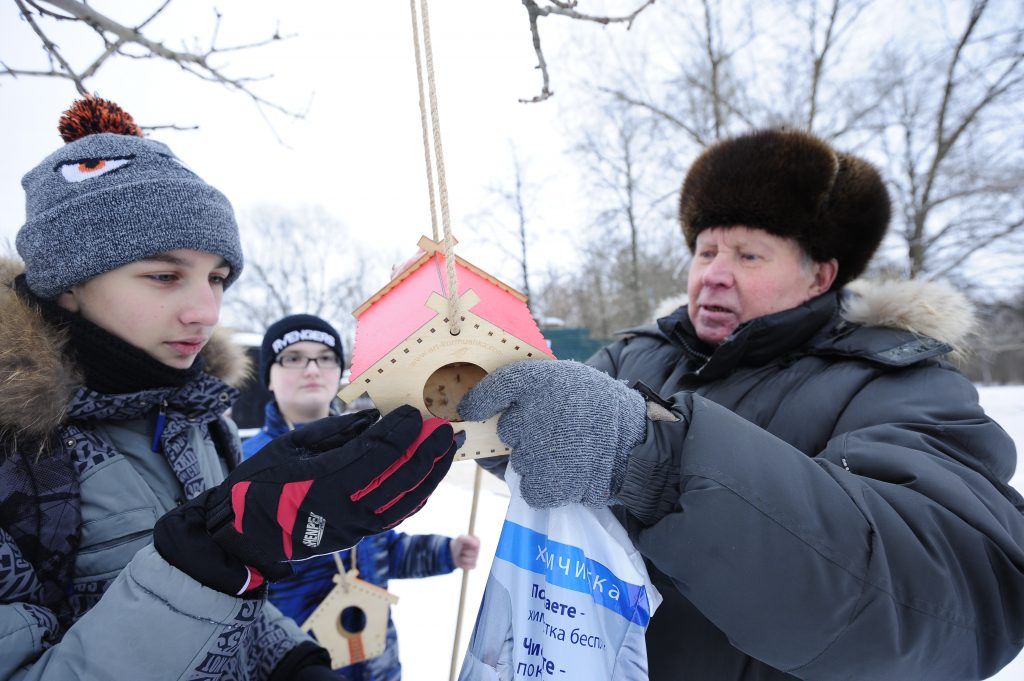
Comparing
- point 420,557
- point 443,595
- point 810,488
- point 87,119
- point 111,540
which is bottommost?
point 443,595

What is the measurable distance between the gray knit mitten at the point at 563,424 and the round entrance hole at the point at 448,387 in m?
0.18

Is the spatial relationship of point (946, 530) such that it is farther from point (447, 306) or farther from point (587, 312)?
point (587, 312)

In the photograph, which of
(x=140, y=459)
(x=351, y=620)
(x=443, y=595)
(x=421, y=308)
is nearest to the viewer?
(x=421, y=308)

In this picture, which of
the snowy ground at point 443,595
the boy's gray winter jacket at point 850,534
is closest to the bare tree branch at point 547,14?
the boy's gray winter jacket at point 850,534

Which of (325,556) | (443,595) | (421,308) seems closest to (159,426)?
(421,308)

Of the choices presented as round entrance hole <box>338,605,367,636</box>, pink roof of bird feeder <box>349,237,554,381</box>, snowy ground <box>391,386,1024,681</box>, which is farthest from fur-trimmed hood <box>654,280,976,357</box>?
snowy ground <box>391,386,1024,681</box>

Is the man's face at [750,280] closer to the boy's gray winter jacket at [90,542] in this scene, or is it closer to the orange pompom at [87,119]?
the boy's gray winter jacket at [90,542]

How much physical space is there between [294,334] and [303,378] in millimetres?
265

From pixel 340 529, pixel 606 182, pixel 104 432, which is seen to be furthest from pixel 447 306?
pixel 606 182

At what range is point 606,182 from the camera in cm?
1490

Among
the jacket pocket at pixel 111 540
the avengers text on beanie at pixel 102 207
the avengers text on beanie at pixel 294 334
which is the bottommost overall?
the avengers text on beanie at pixel 294 334

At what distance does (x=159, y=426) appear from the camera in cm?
138

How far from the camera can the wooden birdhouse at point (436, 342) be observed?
116cm

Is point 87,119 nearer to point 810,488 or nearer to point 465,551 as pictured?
point 810,488
